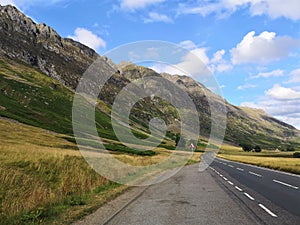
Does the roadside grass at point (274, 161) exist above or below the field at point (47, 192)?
above

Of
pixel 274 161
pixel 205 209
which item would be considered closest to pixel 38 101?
pixel 274 161

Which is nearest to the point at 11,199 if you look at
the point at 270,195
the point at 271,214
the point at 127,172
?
the point at 271,214

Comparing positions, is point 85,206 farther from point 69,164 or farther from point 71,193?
point 69,164

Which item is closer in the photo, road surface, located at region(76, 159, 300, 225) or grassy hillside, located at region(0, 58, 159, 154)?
road surface, located at region(76, 159, 300, 225)

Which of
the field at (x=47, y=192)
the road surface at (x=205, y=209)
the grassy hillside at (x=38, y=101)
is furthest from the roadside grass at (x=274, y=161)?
the grassy hillside at (x=38, y=101)

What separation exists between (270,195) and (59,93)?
615ft

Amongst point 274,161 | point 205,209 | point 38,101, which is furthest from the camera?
point 38,101

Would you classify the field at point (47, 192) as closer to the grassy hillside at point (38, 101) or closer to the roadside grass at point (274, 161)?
the roadside grass at point (274, 161)

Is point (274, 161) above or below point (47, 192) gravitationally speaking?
above

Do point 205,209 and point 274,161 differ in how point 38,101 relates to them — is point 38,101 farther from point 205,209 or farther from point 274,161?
point 205,209

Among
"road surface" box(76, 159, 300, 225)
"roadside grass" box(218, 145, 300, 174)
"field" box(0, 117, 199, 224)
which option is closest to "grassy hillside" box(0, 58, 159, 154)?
"roadside grass" box(218, 145, 300, 174)

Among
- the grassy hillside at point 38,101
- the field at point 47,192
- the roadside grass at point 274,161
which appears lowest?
the field at point 47,192

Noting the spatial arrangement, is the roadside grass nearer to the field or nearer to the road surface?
the road surface

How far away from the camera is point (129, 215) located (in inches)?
451
